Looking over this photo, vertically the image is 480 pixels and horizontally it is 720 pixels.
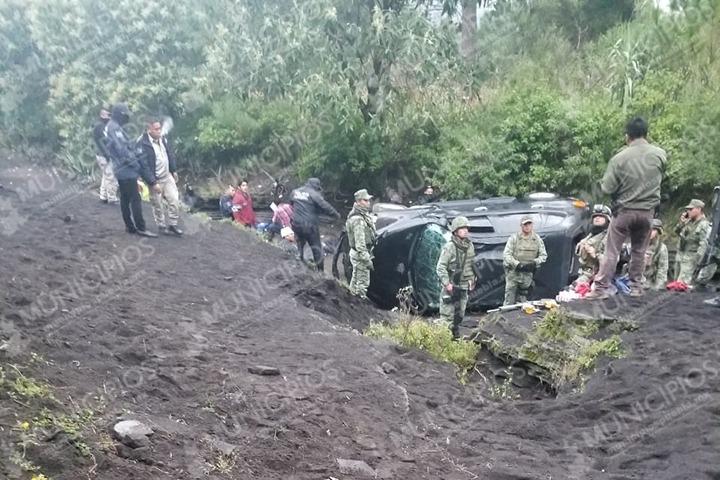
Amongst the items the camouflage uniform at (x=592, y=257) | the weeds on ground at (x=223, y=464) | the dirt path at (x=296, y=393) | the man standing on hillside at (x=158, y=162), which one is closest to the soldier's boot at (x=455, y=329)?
the dirt path at (x=296, y=393)

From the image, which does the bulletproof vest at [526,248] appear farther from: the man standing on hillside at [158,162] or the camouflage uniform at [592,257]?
the man standing on hillside at [158,162]

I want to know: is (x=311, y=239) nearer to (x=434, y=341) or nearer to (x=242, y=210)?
(x=242, y=210)

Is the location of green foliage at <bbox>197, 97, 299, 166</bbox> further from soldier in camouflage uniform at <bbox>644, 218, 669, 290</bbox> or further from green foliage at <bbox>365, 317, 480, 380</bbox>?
soldier in camouflage uniform at <bbox>644, 218, 669, 290</bbox>

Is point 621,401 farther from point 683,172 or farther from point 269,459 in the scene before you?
point 683,172

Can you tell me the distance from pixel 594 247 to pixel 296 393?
4.97 meters

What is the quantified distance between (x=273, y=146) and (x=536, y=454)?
52.0ft

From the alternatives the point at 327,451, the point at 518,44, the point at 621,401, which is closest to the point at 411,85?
the point at 518,44

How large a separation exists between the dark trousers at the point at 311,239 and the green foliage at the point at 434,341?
3.18 m

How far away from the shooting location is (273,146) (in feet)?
65.7

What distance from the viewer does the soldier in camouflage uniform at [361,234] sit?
32.8 ft

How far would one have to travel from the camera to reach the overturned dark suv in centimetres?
1031

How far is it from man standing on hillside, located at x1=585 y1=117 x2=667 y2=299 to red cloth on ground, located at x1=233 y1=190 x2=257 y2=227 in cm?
877

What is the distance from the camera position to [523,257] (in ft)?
30.9

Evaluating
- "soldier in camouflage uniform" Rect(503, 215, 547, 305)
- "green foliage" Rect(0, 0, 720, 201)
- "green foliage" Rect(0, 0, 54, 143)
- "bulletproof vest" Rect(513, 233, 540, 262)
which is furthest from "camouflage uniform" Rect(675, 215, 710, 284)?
"green foliage" Rect(0, 0, 54, 143)
